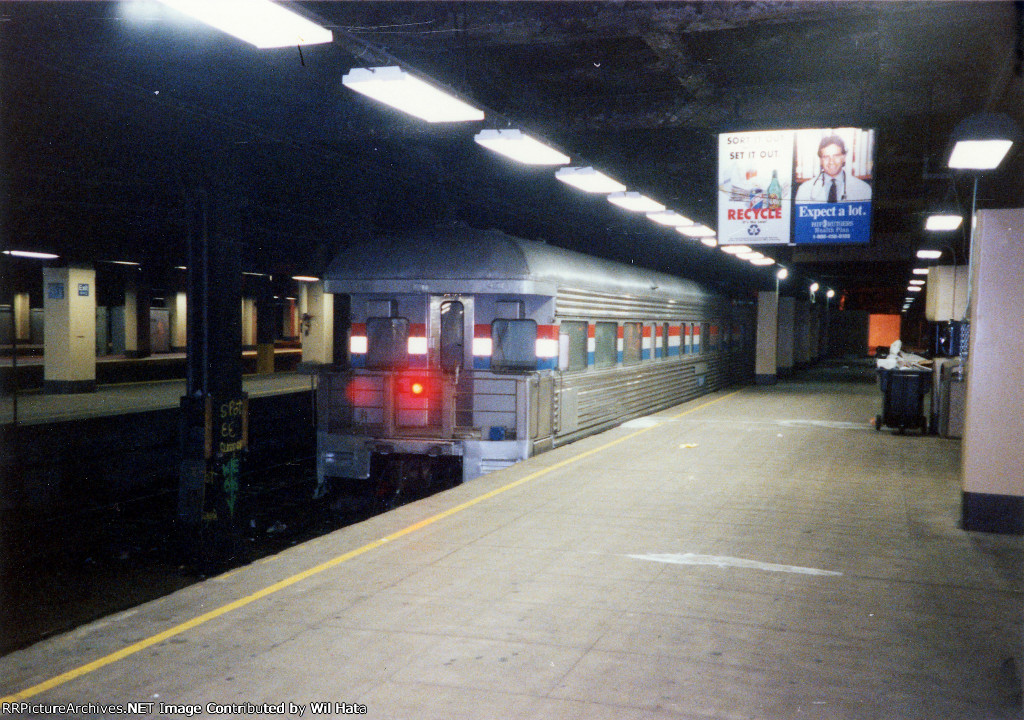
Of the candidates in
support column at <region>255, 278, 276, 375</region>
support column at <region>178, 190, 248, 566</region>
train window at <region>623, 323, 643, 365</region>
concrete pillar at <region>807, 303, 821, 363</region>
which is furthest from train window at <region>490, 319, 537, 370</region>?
concrete pillar at <region>807, 303, 821, 363</region>

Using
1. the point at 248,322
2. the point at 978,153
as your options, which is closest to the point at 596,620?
the point at 978,153

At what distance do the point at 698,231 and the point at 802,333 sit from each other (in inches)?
990

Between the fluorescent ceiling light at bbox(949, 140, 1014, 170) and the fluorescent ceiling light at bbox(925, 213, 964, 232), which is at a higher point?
the fluorescent ceiling light at bbox(925, 213, 964, 232)

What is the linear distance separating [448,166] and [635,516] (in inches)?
290

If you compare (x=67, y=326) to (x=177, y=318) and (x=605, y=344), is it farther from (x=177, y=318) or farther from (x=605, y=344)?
(x=605, y=344)

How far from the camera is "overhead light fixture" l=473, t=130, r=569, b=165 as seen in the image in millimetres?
8531

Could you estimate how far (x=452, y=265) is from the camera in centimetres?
1166

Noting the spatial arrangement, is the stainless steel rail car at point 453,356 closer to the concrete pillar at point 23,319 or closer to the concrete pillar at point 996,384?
the concrete pillar at point 996,384

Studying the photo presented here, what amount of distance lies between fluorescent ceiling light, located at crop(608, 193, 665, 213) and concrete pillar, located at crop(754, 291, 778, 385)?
15629 millimetres

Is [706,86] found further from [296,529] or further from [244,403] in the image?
[296,529]

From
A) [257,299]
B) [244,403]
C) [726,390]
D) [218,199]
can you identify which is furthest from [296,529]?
[257,299]

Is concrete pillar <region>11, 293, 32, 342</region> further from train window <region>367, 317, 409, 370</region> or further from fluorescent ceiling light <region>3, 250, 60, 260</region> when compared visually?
train window <region>367, 317, 409, 370</region>

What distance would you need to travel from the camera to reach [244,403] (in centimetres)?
1101

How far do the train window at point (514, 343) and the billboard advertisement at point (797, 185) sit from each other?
2.92m
